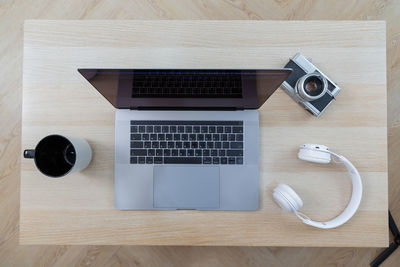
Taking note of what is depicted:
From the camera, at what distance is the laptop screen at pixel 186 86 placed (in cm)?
49

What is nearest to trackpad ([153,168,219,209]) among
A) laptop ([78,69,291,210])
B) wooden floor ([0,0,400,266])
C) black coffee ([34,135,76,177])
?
laptop ([78,69,291,210])

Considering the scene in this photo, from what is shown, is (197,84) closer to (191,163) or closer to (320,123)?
(191,163)

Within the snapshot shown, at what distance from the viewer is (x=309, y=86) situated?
728 mm

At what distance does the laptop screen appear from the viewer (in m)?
0.49

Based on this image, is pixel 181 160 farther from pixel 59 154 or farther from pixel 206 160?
pixel 59 154

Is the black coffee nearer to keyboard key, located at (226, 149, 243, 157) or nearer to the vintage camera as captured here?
keyboard key, located at (226, 149, 243, 157)

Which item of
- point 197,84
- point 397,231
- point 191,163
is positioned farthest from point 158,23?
point 397,231

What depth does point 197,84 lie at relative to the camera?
564 mm

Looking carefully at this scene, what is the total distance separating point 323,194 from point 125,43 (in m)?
0.77

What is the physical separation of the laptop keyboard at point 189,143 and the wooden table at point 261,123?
Result: 0.28 ft

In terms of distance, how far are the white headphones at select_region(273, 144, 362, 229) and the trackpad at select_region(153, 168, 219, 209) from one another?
19 centimetres

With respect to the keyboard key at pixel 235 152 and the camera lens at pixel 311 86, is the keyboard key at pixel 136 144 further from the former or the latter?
the camera lens at pixel 311 86

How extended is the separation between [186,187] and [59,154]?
1.21ft

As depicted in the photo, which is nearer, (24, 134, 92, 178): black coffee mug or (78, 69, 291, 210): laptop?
(24, 134, 92, 178): black coffee mug
